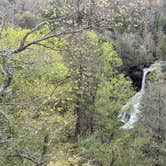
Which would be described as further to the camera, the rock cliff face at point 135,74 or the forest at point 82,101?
Result: the rock cliff face at point 135,74

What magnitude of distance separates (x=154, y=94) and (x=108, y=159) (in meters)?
3.96

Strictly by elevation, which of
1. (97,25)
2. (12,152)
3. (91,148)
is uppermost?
(97,25)

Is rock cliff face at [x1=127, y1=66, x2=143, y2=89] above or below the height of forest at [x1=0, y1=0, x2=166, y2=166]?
below

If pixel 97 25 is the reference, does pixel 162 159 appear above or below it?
below

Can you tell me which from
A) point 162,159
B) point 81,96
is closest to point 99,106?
point 81,96

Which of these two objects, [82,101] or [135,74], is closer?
[82,101]

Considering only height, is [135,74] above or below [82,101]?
below

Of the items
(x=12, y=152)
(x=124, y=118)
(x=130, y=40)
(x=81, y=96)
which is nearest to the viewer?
(x=12, y=152)

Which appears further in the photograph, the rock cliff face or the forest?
the rock cliff face

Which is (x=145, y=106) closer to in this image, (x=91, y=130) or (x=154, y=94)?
(x=154, y=94)

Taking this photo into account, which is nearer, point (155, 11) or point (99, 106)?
point (99, 106)

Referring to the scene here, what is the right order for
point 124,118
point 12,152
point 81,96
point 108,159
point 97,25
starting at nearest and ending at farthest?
point 97,25, point 12,152, point 108,159, point 81,96, point 124,118

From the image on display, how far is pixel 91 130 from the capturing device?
1070 inches

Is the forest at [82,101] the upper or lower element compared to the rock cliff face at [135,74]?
upper
